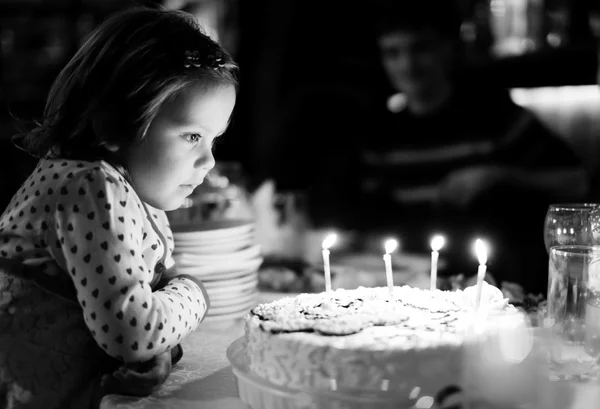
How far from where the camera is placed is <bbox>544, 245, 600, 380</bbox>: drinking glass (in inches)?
53.3

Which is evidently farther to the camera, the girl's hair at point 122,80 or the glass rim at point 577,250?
the glass rim at point 577,250

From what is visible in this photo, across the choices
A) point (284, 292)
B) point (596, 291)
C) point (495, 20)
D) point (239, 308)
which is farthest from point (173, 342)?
point (495, 20)

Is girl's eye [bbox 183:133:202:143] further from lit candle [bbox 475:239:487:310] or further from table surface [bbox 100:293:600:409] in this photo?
lit candle [bbox 475:239:487:310]

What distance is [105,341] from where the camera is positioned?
1170 mm

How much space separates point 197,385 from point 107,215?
0.40 m

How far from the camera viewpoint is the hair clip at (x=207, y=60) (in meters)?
1.31

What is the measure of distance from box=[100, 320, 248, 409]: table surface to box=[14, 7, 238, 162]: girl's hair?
0.46m

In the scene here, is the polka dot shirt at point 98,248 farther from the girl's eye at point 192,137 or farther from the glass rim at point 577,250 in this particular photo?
the glass rim at point 577,250

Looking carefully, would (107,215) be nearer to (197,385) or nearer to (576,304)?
(197,385)

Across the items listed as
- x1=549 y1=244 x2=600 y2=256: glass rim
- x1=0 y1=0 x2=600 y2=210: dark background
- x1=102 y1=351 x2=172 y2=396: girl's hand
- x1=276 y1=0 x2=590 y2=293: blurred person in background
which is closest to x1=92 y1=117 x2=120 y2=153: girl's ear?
x1=102 y1=351 x2=172 y2=396: girl's hand

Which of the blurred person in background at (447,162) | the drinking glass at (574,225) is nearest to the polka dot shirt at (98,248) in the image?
the drinking glass at (574,225)

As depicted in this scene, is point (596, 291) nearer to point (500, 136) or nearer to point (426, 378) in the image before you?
point (426, 378)

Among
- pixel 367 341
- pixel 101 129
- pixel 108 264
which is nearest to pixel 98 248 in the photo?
pixel 108 264

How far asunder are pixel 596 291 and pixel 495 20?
13.0 ft
